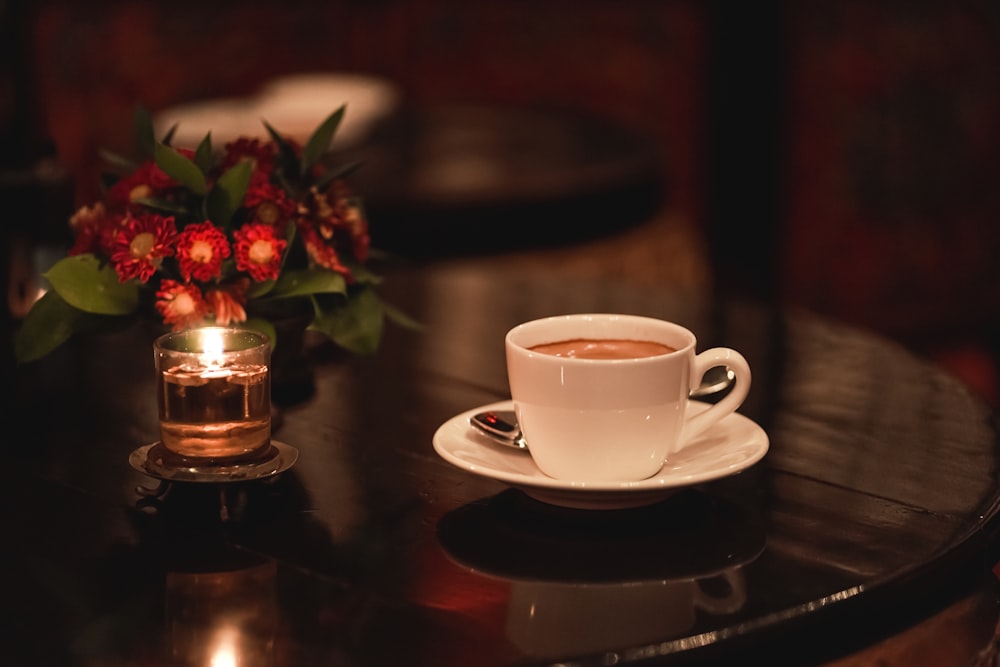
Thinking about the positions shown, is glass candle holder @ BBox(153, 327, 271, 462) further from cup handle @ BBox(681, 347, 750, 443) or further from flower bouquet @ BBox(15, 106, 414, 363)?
cup handle @ BBox(681, 347, 750, 443)

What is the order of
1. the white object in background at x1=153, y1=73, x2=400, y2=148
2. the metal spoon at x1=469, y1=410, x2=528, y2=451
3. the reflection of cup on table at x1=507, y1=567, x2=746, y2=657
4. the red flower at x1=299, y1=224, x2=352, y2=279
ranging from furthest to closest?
the white object in background at x1=153, y1=73, x2=400, y2=148 → the red flower at x1=299, y1=224, x2=352, y2=279 → the metal spoon at x1=469, y1=410, x2=528, y2=451 → the reflection of cup on table at x1=507, y1=567, x2=746, y2=657

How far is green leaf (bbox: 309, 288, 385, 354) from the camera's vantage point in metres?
1.01

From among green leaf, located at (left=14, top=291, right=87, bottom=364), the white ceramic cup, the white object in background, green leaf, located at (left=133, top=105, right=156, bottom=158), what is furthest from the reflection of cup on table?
the white object in background

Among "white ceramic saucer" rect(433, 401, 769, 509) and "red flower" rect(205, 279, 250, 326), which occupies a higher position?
"red flower" rect(205, 279, 250, 326)

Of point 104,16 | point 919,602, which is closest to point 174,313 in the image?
point 919,602

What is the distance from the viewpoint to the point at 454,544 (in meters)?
0.79

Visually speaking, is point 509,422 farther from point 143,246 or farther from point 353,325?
→ point 143,246

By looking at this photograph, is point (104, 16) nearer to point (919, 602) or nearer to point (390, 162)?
point (390, 162)

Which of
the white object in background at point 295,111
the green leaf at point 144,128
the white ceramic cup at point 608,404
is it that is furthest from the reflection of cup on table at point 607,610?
the white object in background at point 295,111

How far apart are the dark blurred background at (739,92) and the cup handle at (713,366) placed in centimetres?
233

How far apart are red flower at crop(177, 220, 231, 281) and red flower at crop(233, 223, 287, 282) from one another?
0.01m

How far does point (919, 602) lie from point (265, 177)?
57cm

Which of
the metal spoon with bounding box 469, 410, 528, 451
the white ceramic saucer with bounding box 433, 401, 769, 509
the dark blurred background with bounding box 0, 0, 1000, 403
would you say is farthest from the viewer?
the dark blurred background with bounding box 0, 0, 1000, 403

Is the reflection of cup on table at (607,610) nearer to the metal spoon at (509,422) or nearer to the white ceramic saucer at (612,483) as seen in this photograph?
the white ceramic saucer at (612,483)
